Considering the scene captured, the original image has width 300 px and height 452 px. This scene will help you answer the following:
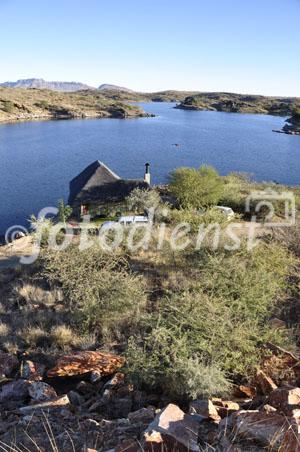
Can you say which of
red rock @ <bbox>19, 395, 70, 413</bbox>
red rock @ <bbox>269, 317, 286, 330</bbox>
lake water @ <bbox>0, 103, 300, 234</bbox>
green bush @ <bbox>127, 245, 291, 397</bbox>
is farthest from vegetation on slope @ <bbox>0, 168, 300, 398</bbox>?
lake water @ <bbox>0, 103, 300, 234</bbox>

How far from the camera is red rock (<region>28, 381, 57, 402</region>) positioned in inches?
279

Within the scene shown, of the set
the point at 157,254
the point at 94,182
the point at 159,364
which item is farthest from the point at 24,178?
the point at 159,364

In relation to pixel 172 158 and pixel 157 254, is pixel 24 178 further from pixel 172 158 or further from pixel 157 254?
pixel 157 254

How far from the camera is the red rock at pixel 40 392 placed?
708 cm

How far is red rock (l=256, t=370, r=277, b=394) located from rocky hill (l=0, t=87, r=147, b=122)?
88441mm

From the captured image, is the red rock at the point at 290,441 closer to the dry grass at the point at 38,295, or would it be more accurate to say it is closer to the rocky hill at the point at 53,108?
the dry grass at the point at 38,295

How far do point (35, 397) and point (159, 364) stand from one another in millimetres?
2195

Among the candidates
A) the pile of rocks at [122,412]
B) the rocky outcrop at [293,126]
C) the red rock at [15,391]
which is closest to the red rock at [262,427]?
the pile of rocks at [122,412]

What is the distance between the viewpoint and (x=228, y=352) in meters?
7.51

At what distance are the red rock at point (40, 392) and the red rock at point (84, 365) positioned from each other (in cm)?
65

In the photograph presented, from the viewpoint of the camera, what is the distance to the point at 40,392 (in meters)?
7.16

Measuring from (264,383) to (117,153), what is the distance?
49.4m

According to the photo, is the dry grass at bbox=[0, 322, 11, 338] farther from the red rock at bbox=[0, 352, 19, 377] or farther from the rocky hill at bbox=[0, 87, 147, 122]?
the rocky hill at bbox=[0, 87, 147, 122]

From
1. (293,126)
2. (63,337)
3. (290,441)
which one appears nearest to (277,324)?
(63,337)
